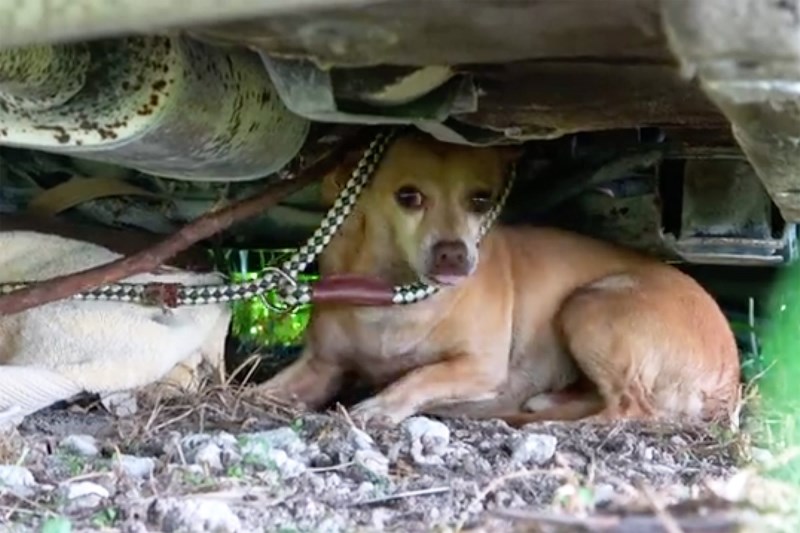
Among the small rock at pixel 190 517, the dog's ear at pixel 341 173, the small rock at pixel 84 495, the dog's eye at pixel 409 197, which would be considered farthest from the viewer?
the dog's eye at pixel 409 197

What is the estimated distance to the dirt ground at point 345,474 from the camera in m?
1.35

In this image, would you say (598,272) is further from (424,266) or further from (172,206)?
(172,206)

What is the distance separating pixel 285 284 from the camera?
2.54m

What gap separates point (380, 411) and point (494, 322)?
48 centimetres

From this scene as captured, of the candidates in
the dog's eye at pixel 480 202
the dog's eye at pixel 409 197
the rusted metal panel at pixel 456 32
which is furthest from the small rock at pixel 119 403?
the rusted metal panel at pixel 456 32

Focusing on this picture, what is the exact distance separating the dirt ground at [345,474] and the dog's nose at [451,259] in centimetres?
33

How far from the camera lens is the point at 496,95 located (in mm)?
1932

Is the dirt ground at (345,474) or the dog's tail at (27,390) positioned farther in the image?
the dog's tail at (27,390)

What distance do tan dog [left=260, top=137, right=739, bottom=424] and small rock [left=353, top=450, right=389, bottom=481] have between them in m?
0.68

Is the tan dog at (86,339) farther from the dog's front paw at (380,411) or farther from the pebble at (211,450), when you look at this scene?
the pebble at (211,450)

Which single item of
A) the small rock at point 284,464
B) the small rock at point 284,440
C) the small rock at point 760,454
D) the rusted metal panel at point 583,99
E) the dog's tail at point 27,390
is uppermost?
the rusted metal panel at point 583,99

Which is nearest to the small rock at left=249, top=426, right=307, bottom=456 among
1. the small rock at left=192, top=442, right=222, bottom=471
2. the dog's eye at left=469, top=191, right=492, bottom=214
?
the small rock at left=192, top=442, right=222, bottom=471

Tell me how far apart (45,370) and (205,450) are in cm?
57

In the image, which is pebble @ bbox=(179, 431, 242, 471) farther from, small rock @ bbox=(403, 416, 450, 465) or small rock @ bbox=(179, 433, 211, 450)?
small rock @ bbox=(403, 416, 450, 465)
